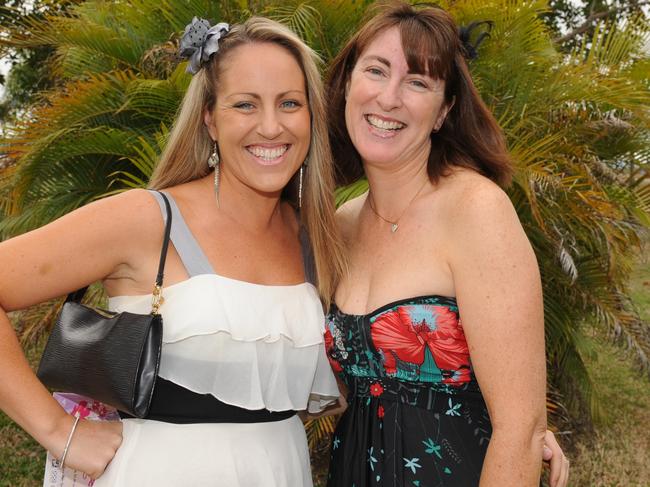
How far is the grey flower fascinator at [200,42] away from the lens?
7.77 feet

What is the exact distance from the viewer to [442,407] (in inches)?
84.0

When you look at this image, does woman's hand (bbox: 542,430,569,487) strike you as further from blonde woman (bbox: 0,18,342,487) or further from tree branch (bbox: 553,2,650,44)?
tree branch (bbox: 553,2,650,44)

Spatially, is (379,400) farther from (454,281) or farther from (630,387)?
(630,387)

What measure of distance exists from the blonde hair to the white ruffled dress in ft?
0.90

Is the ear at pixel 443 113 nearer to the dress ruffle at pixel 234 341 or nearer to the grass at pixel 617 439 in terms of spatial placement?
the dress ruffle at pixel 234 341

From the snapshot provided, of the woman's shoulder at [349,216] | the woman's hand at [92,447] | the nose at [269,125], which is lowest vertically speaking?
the woman's hand at [92,447]

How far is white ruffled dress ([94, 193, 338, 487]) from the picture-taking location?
2.05m

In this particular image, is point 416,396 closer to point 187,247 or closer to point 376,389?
point 376,389

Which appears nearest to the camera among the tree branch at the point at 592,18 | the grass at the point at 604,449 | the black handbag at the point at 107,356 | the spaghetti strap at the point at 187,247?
the black handbag at the point at 107,356

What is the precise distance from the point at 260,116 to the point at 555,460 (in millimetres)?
1424

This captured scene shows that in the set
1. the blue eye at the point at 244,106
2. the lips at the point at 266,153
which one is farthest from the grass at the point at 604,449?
the blue eye at the point at 244,106

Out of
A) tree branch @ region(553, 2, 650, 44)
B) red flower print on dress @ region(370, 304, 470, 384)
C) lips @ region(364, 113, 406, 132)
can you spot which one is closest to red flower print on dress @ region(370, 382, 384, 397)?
red flower print on dress @ region(370, 304, 470, 384)

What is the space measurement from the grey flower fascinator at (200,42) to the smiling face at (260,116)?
0.09 metres

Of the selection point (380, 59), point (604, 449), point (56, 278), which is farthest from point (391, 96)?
point (604, 449)
